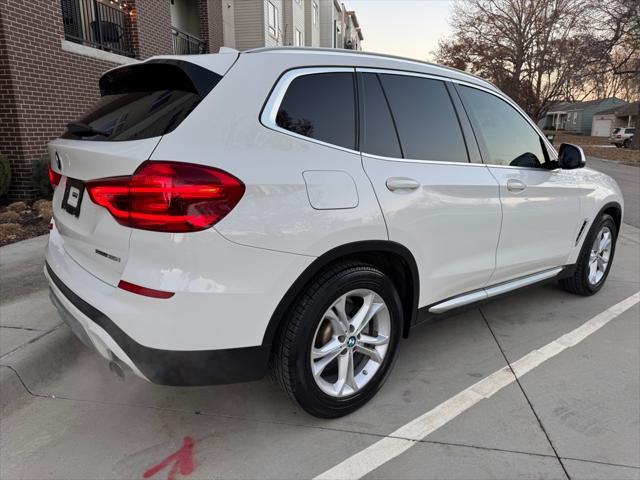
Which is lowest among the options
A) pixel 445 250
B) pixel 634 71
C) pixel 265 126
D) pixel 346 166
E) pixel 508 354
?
pixel 508 354

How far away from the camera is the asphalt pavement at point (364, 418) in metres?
2.43

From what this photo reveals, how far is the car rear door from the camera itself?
2680 mm

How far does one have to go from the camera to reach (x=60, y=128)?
8.30m

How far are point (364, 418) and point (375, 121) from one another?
164 cm

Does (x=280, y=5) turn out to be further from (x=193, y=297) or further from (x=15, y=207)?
(x=193, y=297)

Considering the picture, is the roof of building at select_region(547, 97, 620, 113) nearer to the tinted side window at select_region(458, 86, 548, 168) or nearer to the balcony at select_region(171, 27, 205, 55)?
the balcony at select_region(171, 27, 205, 55)

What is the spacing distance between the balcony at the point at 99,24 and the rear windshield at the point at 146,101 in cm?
756

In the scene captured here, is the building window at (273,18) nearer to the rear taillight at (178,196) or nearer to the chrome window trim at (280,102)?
the chrome window trim at (280,102)

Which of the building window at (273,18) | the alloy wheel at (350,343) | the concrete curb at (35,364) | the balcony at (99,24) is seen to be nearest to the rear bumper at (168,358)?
the alloy wheel at (350,343)

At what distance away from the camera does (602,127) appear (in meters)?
61.0

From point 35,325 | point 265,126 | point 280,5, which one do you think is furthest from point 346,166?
point 280,5

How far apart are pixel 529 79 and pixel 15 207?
3440 centimetres

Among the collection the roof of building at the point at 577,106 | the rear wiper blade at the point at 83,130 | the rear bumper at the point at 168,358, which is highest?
the roof of building at the point at 577,106

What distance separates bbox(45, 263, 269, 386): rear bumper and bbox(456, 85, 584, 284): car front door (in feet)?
6.50
